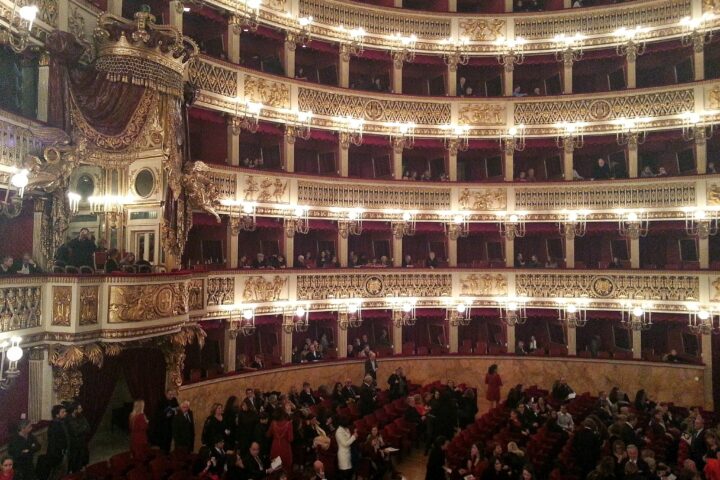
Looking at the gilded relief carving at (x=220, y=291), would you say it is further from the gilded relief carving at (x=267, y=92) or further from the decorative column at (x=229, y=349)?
the gilded relief carving at (x=267, y=92)

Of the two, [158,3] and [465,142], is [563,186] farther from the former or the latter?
[158,3]

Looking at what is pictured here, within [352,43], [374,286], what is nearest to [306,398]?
[374,286]

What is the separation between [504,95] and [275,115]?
9.65 metres

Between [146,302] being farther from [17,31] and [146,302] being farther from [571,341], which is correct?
[571,341]

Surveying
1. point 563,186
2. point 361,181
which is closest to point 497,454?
point 361,181

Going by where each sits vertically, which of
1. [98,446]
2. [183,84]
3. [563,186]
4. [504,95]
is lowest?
[98,446]

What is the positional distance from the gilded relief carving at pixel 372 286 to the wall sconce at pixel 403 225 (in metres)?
1.68

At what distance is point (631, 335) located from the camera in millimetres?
21781

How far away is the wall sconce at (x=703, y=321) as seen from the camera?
1959cm

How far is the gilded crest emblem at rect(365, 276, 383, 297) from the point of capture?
70.0ft

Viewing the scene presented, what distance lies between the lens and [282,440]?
35.8 ft

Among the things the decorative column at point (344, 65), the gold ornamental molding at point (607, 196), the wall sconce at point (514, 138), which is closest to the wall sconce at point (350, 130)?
the decorative column at point (344, 65)

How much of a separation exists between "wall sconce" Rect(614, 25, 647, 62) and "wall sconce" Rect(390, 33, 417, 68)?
785 centimetres

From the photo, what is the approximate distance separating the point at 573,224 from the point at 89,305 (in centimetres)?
1729
